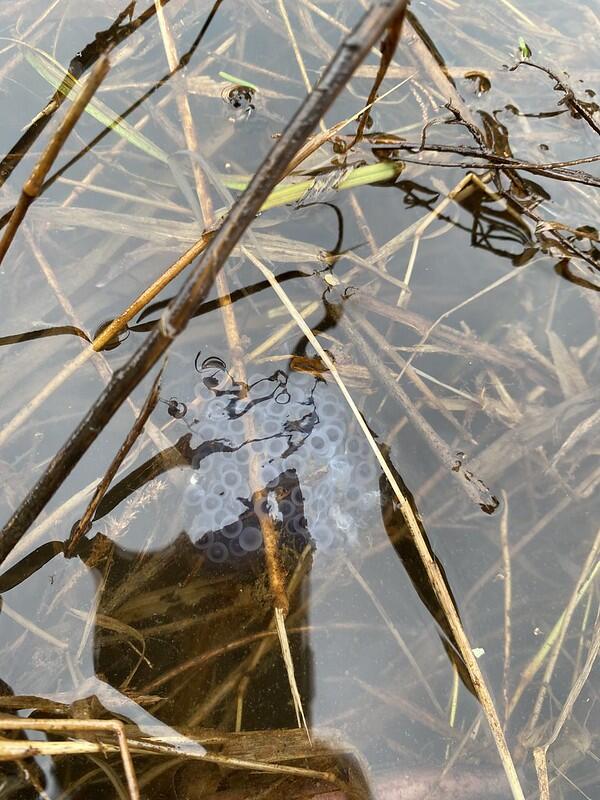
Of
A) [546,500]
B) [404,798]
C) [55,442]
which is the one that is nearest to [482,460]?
[546,500]

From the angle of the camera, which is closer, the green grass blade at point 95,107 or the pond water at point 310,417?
the pond water at point 310,417

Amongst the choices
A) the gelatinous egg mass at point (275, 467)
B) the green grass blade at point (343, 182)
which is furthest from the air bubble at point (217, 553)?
the green grass blade at point (343, 182)

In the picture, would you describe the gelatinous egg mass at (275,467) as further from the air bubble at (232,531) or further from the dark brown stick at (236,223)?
the dark brown stick at (236,223)

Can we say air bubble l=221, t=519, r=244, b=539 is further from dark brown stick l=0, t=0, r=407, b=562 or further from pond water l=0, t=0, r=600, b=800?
dark brown stick l=0, t=0, r=407, b=562


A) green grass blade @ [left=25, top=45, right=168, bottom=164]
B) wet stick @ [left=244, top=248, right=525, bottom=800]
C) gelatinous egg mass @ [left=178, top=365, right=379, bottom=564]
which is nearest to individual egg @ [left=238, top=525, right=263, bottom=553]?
gelatinous egg mass @ [left=178, top=365, right=379, bottom=564]

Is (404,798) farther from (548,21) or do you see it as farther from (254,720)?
(548,21)

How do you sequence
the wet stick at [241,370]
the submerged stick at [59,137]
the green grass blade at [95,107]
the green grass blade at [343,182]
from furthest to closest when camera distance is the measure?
the green grass blade at [95,107], the green grass blade at [343,182], the wet stick at [241,370], the submerged stick at [59,137]

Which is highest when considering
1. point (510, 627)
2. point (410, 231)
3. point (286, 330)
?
point (410, 231)
